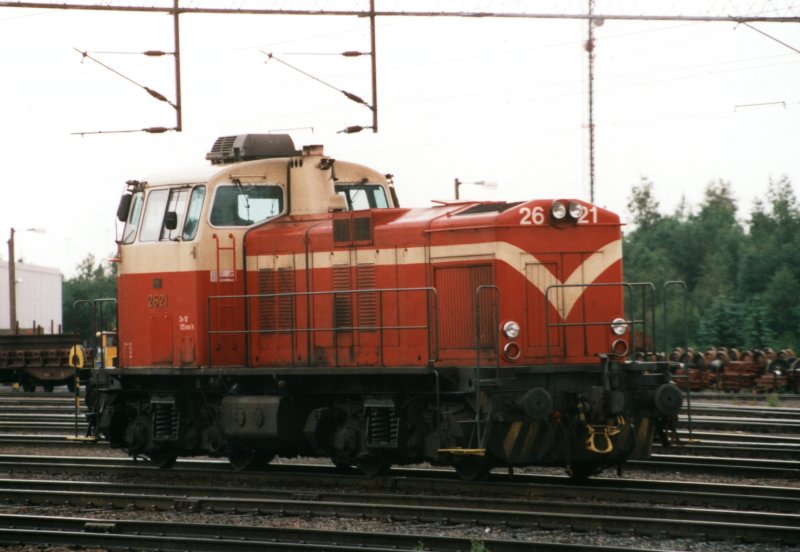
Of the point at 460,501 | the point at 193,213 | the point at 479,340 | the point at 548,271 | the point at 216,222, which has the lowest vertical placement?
the point at 460,501

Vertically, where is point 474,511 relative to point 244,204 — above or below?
below

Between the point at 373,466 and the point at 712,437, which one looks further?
the point at 712,437

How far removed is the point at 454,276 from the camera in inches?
514

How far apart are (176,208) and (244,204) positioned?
0.85 meters

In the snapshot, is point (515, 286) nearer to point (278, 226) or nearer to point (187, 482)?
point (278, 226)

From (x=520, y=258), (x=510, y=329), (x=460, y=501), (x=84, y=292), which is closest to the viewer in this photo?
(x=460, y=501)

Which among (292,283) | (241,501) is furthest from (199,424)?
(241,501)

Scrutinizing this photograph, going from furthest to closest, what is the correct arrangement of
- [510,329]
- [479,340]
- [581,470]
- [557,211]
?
[581,470], [557,211], [510,329], [479,340]

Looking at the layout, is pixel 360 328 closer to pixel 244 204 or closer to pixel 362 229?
pixel 362 229

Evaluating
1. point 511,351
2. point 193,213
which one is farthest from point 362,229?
point 511,351

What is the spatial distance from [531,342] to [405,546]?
12.0 feet

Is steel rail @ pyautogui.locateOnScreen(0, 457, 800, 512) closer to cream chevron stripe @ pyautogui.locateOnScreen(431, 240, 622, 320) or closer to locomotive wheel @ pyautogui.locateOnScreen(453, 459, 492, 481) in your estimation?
locomotive wheel @ pyautogui.locateOnScreen(453, 459, 492, 481)

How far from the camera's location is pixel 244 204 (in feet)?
48.6

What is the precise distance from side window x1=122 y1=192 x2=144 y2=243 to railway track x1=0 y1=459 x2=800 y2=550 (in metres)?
3.18
